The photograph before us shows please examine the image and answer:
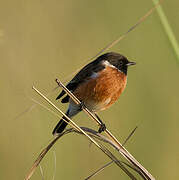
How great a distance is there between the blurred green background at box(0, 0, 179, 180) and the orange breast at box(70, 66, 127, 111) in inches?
29.8

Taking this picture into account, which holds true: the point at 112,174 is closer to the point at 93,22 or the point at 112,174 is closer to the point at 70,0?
the point at 93,22

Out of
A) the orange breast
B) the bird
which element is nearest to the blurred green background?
the bird

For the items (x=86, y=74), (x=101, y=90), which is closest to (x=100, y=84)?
(x=101, y=90)

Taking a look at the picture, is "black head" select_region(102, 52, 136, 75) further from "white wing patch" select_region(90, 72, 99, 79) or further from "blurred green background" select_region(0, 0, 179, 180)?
"blurred green background" select_region(0, 0, 179, 180)

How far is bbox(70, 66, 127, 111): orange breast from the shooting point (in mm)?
4934

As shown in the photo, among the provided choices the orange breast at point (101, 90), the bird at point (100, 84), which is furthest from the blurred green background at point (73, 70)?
the orange breast at point (101, 90)

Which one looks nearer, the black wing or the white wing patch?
the white wing patch

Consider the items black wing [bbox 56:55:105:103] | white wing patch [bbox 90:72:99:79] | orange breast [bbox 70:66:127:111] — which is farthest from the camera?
black wing [bbox 56:55:105:103]

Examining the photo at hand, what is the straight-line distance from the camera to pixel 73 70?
6.74m

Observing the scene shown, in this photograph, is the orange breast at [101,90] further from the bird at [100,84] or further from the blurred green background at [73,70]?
the blurred green background at [73,70]
